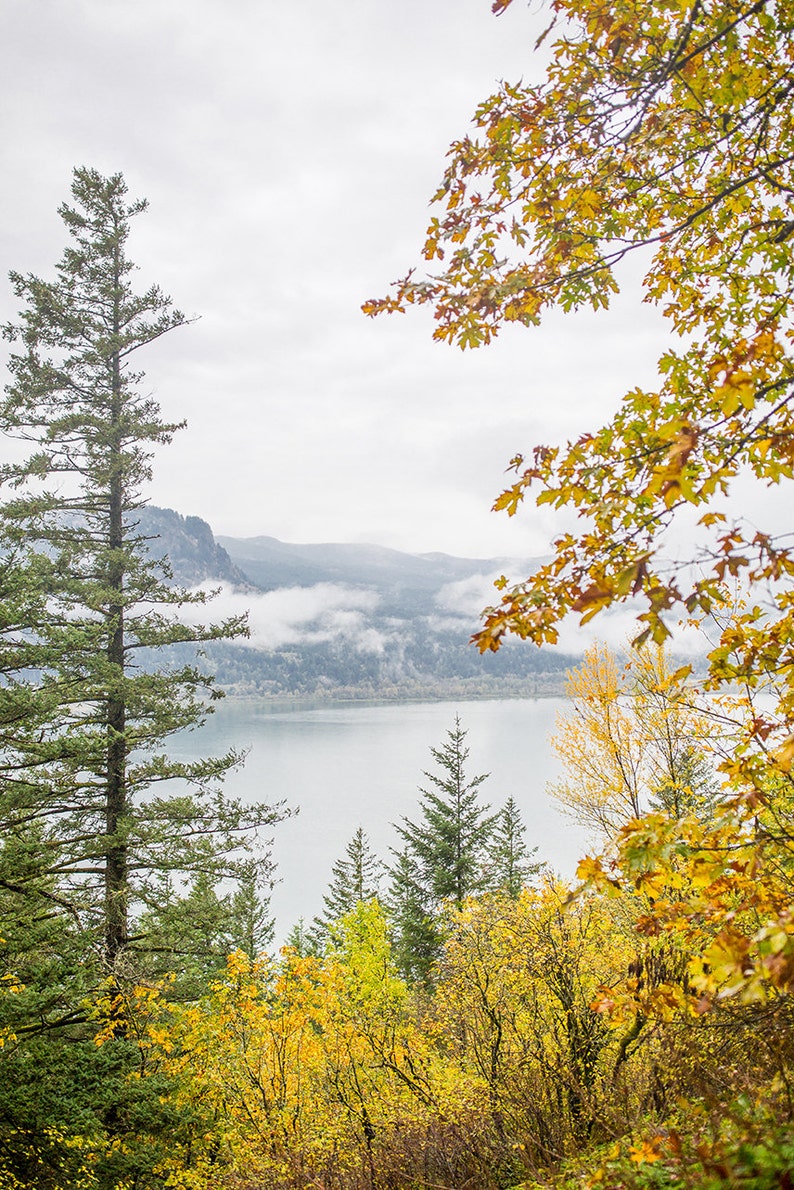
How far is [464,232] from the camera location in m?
3.02

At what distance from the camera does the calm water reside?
51.8 meters

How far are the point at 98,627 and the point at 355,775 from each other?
294ft

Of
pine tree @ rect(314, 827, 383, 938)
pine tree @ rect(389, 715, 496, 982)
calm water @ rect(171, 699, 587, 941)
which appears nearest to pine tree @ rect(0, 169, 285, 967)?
calm water @ rect(171, 699, 587, 941)

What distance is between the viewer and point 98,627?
9070 mm

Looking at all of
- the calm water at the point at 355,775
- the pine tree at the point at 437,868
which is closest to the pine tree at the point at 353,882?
the calm water at the point at 355,775

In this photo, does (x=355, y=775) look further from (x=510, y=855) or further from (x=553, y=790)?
(x=553, y=790)

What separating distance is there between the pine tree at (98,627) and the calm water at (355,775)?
5.53 ft

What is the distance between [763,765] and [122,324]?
1163cm

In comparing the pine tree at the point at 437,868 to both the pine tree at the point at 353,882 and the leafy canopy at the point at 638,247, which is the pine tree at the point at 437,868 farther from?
the leafy canopy at the point at 638,247

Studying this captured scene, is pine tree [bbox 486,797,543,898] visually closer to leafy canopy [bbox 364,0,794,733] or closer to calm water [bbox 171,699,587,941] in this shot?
calm water [bbox 171,699,587,941]

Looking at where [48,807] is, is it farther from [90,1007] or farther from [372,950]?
[372,950]

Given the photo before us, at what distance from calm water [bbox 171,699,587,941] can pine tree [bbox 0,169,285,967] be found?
1.69 m

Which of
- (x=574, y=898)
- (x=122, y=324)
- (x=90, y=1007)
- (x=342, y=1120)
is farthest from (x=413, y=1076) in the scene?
(x=122, y=324)

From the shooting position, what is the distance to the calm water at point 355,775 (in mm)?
51844
